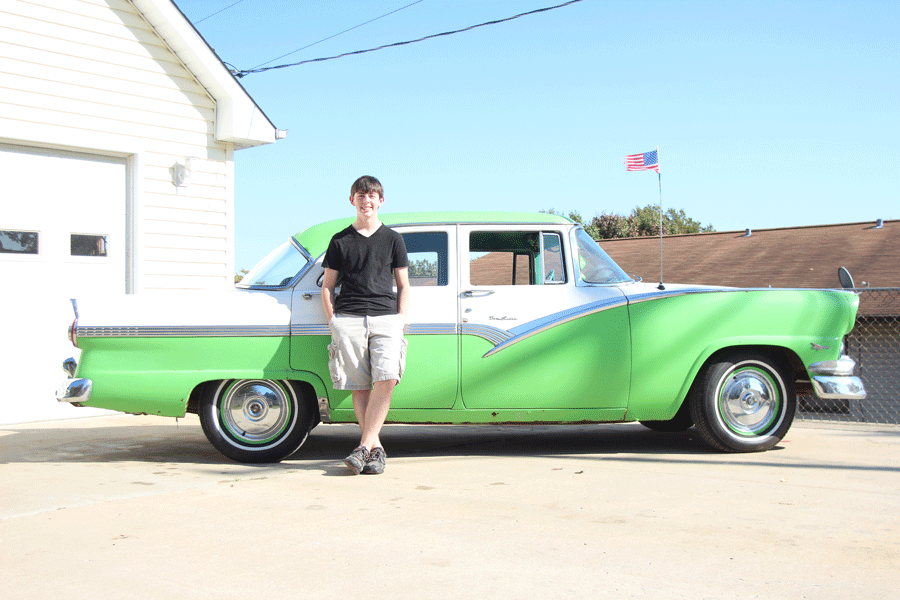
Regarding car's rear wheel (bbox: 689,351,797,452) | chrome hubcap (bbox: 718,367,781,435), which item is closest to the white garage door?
car's rear wheel (bbox: 689,351,797,452)

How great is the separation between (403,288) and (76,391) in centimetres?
228

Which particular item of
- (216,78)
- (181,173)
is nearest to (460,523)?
(181,173)

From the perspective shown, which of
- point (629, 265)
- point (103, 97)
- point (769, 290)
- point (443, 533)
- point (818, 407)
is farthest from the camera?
point (629, 265)

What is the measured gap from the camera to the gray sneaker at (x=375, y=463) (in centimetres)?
530

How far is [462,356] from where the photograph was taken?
5672 mm

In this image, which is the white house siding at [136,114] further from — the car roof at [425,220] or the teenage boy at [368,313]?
the teenage boy at [368,313]

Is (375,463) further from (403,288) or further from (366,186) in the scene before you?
(366,186)

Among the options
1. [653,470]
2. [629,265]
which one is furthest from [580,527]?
→ [629,265]

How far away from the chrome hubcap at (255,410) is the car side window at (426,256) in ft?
4.07

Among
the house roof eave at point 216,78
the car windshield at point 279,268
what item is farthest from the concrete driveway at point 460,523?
the house roof eave at point 216,78

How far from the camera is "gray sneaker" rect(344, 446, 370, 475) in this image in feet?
17.1

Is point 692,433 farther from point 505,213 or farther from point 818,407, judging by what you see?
point 818,407

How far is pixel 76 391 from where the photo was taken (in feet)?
17.8

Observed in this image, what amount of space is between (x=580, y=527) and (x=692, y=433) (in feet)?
12.0
